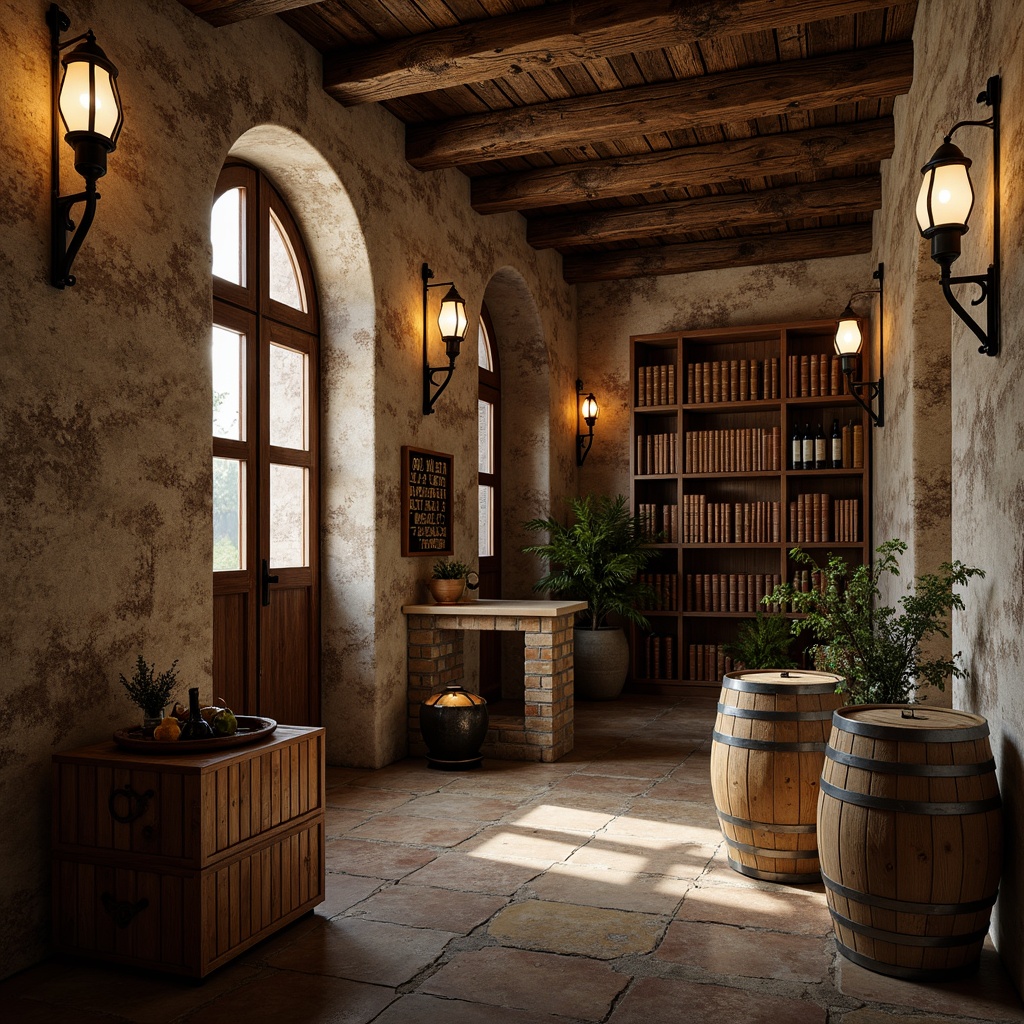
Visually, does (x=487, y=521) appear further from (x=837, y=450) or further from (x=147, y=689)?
(x=147, y=689)

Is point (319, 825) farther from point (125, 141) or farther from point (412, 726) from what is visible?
point (125, 141)

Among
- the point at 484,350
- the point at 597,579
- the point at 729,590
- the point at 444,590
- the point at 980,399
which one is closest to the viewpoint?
the point at 980,399

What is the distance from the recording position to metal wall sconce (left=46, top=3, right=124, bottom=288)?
105 inches

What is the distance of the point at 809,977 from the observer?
8.22 feet

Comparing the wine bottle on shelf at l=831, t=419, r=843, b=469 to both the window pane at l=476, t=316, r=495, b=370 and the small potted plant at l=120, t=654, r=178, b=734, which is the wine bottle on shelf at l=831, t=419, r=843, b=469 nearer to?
the window pane at l=476, t=316, r=495, b=370

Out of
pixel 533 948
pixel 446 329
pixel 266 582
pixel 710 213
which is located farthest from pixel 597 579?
pixel 533 948

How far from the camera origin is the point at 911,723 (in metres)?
2.52

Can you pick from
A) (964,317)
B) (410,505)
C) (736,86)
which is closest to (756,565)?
(410,505)

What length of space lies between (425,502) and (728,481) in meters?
3.11

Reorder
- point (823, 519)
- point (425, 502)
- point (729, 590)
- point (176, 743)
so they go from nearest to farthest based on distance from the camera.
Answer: point (176, 743), point (425, 502), point (823, 519), point (729, 590)

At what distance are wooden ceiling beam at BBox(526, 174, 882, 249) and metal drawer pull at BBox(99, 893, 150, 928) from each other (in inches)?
214

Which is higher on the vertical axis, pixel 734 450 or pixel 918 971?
pixel 734 450

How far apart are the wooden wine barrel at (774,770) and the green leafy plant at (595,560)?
11.4 ft

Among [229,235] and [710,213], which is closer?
[229,235]
